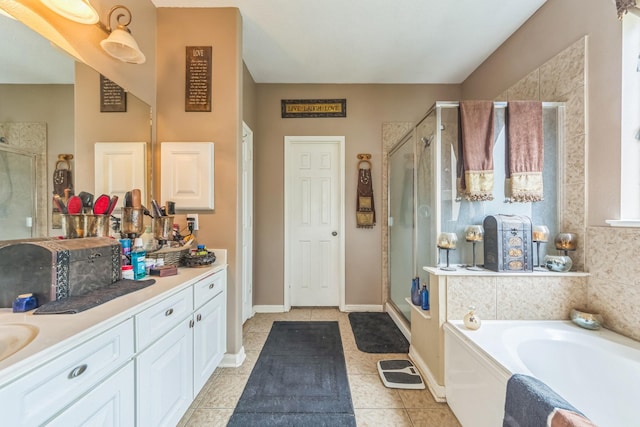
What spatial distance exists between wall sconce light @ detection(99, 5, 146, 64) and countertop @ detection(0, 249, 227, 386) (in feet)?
4.48

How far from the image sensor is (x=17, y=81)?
1043 millimetres

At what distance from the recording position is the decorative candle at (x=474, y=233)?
66.4 inches

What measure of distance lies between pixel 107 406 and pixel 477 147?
2251 mm

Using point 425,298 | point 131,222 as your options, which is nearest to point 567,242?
point 425,298

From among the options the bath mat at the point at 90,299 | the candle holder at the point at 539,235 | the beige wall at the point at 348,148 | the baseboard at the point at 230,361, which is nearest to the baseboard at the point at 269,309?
the beige wall at the point at 348,148

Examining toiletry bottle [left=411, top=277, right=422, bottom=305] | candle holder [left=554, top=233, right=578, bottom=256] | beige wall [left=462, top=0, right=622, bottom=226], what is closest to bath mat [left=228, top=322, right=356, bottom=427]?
toiletry bottle [left=411, top=277, right=422, bottom=305]

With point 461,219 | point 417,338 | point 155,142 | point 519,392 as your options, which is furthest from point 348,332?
point 155,142

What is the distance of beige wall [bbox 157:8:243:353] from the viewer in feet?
6.38

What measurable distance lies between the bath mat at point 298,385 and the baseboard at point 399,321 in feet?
2.07

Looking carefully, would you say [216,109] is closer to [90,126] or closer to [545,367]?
[90,126]

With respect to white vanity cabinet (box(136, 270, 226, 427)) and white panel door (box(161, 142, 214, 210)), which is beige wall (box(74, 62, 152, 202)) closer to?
white panel door (box(161, 142, 214, 210))

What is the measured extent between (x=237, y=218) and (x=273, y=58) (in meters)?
1.72

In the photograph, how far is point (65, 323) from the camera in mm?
800

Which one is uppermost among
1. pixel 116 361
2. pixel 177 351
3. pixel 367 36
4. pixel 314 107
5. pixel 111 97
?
pixel 367 36
